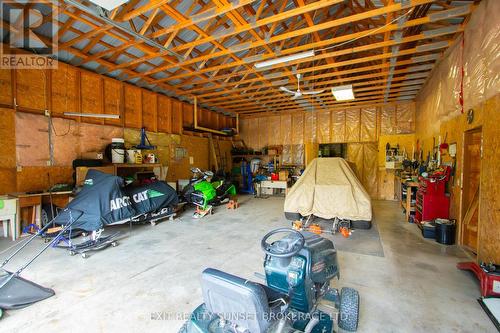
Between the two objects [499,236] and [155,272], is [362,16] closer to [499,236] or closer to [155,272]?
[499,236]

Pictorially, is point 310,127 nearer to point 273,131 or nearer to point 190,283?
point 273,131

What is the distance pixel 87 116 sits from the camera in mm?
5359

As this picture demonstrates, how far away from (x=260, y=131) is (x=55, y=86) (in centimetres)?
726

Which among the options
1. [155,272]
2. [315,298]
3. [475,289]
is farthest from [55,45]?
[475,289]

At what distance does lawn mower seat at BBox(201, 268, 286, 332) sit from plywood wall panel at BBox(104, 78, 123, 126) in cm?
596

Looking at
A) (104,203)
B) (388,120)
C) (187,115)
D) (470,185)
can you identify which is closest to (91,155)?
(104,203)

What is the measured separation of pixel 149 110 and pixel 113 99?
110 centimetres

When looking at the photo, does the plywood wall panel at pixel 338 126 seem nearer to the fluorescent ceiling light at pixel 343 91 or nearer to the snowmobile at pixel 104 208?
the fluorescent ceiling light at pixel 343 91

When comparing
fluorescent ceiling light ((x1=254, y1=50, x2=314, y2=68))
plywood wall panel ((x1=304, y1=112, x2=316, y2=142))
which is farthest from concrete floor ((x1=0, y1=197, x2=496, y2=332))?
plywood wall panel ((x1=304, y1=112, x2=316, y2=142))

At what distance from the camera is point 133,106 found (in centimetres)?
644

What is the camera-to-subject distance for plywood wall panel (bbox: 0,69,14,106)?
4.16 meters

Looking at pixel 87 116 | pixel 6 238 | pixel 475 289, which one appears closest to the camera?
pixel 475 289

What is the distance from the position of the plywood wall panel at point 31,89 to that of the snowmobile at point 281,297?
5.45m

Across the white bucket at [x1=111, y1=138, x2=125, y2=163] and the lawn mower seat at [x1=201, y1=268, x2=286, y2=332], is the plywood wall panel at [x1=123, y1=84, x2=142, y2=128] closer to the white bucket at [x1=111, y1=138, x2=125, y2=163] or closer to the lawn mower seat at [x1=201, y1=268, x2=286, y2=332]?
the white bucket at [x1=111, y1=138, x2=125, y2=163]
